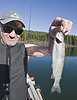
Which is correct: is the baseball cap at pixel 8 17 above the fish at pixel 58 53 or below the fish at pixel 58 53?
above

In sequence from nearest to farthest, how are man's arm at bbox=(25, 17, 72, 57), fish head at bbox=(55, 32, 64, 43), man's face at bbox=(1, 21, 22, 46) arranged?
man's arm at bbox=(25, 17, 72, 57) < fish head at bbox=(55, 32, 64, 43) < man's face at bbox=(1, 21, 22, 46)

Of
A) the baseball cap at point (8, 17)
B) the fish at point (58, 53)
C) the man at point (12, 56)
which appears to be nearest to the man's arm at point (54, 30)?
the man at point (12, 56)

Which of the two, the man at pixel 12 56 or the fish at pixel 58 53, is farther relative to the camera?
the fish at pixel 58 53

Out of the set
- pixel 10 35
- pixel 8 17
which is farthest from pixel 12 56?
pixel 8 17

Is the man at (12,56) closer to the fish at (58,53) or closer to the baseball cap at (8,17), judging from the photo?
the baseball cap at (8,17)

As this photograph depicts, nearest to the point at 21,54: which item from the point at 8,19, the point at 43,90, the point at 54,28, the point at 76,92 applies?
the point at 8,19

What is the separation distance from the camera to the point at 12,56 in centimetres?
235

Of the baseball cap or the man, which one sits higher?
the baseball cap

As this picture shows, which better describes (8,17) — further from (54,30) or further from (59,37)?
(59,37)

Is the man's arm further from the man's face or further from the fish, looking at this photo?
the man's face

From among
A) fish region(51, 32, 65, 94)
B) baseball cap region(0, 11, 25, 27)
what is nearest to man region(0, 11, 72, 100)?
baseball cap region(0, 11, 25, 27)

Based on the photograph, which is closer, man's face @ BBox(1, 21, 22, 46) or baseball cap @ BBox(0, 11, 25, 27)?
baseball cap @ BBox(0, 11, 25, 27)

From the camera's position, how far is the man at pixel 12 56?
2.12 meters

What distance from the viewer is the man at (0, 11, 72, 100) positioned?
2.12 meters
